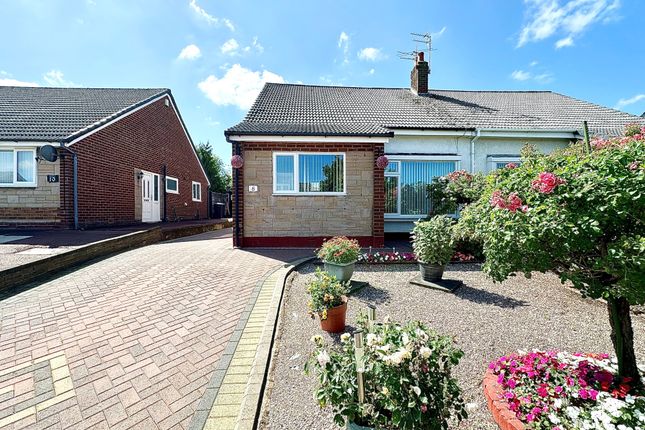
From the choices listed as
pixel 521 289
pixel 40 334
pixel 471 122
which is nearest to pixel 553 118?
pixel 471 122

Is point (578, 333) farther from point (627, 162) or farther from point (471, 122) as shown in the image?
point (471, 122)

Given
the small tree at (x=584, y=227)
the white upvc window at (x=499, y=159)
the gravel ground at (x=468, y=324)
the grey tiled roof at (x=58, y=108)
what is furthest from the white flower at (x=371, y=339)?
the grey tiled roof at (x=58, y=108)

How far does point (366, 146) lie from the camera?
8109 mm

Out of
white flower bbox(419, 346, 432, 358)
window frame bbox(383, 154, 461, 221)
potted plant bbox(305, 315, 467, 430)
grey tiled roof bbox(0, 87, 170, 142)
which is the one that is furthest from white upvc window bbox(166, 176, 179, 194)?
white flower bbox(419, 346, 432, 358)

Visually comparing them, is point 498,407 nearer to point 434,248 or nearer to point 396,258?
point 434,248

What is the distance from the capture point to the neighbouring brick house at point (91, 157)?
963 cm

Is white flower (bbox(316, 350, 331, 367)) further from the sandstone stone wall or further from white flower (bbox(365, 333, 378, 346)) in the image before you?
the sandstone stone wall

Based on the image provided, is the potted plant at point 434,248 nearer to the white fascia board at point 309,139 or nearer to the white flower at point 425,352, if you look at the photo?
the white flower at point 425,352

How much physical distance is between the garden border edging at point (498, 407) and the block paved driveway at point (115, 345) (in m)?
2.23

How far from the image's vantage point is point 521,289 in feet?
15.5

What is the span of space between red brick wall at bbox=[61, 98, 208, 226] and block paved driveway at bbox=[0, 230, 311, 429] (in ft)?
21.8

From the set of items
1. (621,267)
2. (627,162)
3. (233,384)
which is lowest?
(233,384)

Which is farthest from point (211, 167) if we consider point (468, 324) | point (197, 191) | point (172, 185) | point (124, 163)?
point (468, 324)

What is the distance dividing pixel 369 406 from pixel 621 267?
68.9 inches
